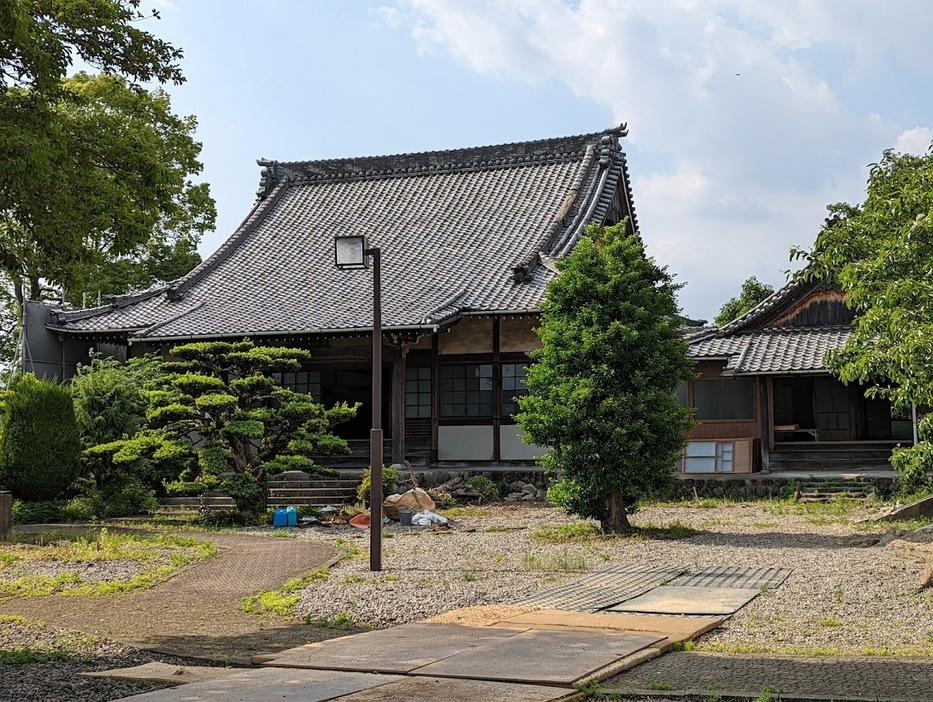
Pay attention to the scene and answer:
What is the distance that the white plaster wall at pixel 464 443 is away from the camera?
77.6 ft

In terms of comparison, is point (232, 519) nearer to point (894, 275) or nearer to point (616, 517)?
point (616, 517)

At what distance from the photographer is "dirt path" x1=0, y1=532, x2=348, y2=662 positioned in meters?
8.32

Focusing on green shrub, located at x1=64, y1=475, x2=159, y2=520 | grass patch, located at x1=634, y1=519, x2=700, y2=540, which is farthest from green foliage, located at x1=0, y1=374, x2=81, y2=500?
grass patch, located at x1=634, y1=519, x2=700, y2=540

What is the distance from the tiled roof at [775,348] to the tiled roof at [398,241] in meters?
4.34

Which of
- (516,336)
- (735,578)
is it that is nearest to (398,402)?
(516,336)

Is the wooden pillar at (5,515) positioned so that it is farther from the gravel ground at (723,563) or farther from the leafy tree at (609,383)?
the leafy tree at (609,383)

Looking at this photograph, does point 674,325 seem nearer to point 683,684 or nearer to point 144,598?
point 144,598

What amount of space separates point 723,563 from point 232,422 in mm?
9593

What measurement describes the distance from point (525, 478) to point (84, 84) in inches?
669

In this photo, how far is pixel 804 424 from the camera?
2764 centimetres

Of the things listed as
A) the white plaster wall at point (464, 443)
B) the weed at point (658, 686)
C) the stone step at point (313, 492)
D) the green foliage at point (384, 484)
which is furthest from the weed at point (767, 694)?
the white plaster wall at point (464, 443)

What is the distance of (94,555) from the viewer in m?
13.7

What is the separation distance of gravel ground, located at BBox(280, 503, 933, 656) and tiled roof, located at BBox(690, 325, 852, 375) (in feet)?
14.6

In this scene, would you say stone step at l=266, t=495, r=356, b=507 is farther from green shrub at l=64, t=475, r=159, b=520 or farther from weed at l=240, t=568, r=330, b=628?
weed at l=240, t=568, r=330, b=628
